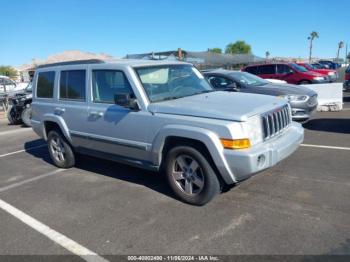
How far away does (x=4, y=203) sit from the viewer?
4969 mm

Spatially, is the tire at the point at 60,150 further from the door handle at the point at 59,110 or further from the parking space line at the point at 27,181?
the door handle at the point at 59,110

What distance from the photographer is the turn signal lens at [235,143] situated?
12.5ft

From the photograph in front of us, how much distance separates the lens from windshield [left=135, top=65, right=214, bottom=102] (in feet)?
15.7

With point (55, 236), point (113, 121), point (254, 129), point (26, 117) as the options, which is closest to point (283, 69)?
point (26, 117)

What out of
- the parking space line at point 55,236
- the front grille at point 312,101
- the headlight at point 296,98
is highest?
the headlight at point 296,98

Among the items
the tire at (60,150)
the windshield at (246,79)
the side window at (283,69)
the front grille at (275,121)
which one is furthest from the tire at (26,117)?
the side window at (283,69)

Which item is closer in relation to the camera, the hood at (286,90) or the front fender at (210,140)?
the front fender at (210,140)

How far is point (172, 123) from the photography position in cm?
424

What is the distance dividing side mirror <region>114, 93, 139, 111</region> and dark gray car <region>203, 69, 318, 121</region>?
351 centimetres

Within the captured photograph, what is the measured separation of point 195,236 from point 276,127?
181 centimetres

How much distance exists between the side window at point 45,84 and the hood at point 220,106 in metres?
2.64

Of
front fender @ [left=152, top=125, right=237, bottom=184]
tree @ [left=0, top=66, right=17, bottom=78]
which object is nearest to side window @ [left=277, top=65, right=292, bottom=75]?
front fender @ [left=152, top=125, right=237, bottom=184]

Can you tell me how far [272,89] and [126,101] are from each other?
17.6 ft

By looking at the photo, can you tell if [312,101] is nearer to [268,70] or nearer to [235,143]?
[235,143]
